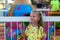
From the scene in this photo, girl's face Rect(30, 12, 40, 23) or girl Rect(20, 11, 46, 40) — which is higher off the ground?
girl's face Rect(30, 12, 40, 23)

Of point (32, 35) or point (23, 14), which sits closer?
point (32, 35)

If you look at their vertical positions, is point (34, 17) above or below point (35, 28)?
above

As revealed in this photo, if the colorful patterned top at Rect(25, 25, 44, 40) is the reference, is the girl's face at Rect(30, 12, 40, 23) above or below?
above

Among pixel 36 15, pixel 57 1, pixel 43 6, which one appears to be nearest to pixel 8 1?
pixel 43 6

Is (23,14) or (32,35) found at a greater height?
(23,14)

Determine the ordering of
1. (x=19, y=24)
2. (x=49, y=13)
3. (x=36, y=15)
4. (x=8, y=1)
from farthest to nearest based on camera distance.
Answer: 1. (x=8, y=1)
2. (x=49, y=13)
3. (x=19, y=24)
4. (x=36, y=15)

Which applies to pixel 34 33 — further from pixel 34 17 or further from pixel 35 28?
pixel 34 17

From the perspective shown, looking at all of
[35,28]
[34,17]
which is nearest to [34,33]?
[35,28]

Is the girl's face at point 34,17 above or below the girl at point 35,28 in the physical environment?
above

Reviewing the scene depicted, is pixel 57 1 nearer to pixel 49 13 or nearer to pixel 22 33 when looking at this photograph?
pixel 49 13

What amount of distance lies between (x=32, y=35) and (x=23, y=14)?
18.5 inches

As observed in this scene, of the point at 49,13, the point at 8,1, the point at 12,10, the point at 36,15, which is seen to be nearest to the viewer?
the point at 36,15

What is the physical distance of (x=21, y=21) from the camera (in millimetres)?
2307

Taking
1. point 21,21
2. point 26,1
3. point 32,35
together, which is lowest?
point 32,35
